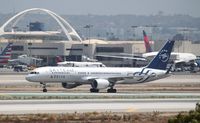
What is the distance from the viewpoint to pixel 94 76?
93.9m

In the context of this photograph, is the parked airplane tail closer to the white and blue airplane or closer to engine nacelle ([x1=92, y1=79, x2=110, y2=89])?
the white and blue airplane

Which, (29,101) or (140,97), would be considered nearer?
(29,101)

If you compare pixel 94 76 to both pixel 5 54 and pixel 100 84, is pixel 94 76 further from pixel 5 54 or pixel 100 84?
pixel 5 54

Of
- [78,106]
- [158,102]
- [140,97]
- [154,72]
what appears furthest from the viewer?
[154,72]

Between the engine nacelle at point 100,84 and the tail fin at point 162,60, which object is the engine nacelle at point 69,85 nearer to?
the engine nacelle at point 100,84

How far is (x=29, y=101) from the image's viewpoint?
63.9m

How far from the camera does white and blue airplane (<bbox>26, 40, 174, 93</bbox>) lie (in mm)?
91438

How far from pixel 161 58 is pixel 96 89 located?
1433 centimetres

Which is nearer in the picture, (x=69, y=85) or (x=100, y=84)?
(x=100, y=84)

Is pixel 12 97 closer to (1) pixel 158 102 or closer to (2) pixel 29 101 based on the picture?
(2) pixel 29 101

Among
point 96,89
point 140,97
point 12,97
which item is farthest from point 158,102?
point 96,89

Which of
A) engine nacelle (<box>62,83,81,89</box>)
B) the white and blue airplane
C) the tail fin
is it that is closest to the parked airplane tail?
the tail fin

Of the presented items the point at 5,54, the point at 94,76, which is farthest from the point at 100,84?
the point at 5,54

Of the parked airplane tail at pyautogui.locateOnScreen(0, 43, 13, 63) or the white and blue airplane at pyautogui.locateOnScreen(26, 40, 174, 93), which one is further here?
the parked airplane tail at pyautogui.locateOnScreen(0, 43, 13, 63)
